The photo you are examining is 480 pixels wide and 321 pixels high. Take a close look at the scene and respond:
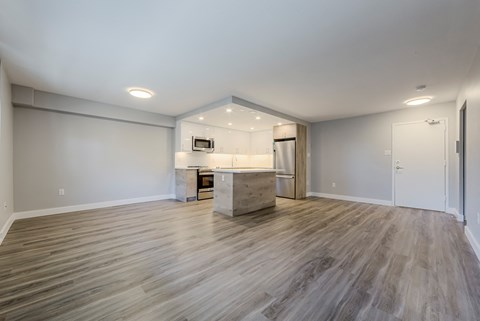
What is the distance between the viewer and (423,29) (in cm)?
205

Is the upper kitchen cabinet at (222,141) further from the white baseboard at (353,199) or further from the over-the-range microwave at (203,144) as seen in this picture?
the white baseboard at (353,199)

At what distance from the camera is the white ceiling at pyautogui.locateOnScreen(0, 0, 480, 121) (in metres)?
1.81

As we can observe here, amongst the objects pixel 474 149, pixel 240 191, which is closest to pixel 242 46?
pixel 240 191

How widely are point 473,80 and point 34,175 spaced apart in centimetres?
745

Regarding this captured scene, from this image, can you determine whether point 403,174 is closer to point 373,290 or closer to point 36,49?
point 373,290

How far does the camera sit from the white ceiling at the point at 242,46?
1814mm

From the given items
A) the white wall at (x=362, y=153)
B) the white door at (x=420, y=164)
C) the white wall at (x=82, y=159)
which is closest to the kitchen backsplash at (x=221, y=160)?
the white wall at (x=82, y=159)

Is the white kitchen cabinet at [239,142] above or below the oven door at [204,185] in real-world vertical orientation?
above

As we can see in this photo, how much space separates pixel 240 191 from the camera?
422cm

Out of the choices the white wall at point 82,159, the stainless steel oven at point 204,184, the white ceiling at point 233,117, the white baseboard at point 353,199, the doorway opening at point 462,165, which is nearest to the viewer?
the doorway opening at point 462,165

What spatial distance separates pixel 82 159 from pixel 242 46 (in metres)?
4.40

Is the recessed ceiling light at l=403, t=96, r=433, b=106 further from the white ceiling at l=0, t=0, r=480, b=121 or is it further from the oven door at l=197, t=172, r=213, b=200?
the oven door at l=197, t=172, r=213, b=200

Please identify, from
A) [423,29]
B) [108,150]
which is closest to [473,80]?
[423,29]

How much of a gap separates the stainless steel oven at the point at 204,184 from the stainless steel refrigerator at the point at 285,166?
2.13m
